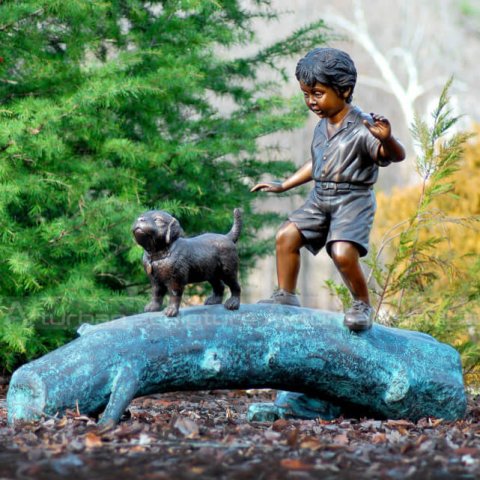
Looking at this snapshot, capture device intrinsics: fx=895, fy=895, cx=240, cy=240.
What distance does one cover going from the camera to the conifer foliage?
24.3ft

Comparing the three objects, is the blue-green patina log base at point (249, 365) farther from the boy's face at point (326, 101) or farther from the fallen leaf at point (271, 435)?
the boy's face at point (326, 101)

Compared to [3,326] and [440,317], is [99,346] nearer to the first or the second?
[3,326]

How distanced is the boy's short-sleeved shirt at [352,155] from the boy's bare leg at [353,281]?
0.39 metres

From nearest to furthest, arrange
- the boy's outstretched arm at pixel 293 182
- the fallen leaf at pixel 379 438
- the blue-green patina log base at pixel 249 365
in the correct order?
the fallen leaf at pixel 379 438 < the blue-green patina log base at pixel 249 365 < the boy's outstretched arm at pixel 293 182

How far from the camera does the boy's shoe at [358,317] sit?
507 cm

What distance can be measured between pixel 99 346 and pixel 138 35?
4.44 metres

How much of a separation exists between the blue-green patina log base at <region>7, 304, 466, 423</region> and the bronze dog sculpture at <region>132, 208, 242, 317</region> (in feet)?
0.48

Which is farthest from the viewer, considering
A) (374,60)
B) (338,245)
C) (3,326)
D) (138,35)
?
(374,60)

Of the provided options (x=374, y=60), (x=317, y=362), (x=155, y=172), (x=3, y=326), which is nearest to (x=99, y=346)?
(x=317, y=362)

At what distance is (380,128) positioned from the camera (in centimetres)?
491

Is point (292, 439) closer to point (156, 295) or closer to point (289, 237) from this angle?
point (156, 295)

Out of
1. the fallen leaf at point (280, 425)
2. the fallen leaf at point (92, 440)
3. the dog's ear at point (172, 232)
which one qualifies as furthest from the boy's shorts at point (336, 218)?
the fallen leaf at point (92, 440)

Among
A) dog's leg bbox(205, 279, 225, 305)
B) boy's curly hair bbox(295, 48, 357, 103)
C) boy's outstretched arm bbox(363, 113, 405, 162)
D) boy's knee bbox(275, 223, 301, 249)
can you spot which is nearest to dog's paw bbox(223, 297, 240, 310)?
dog's leg bbox(205, 279, 225, 305)

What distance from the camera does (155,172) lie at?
846 centimetres
